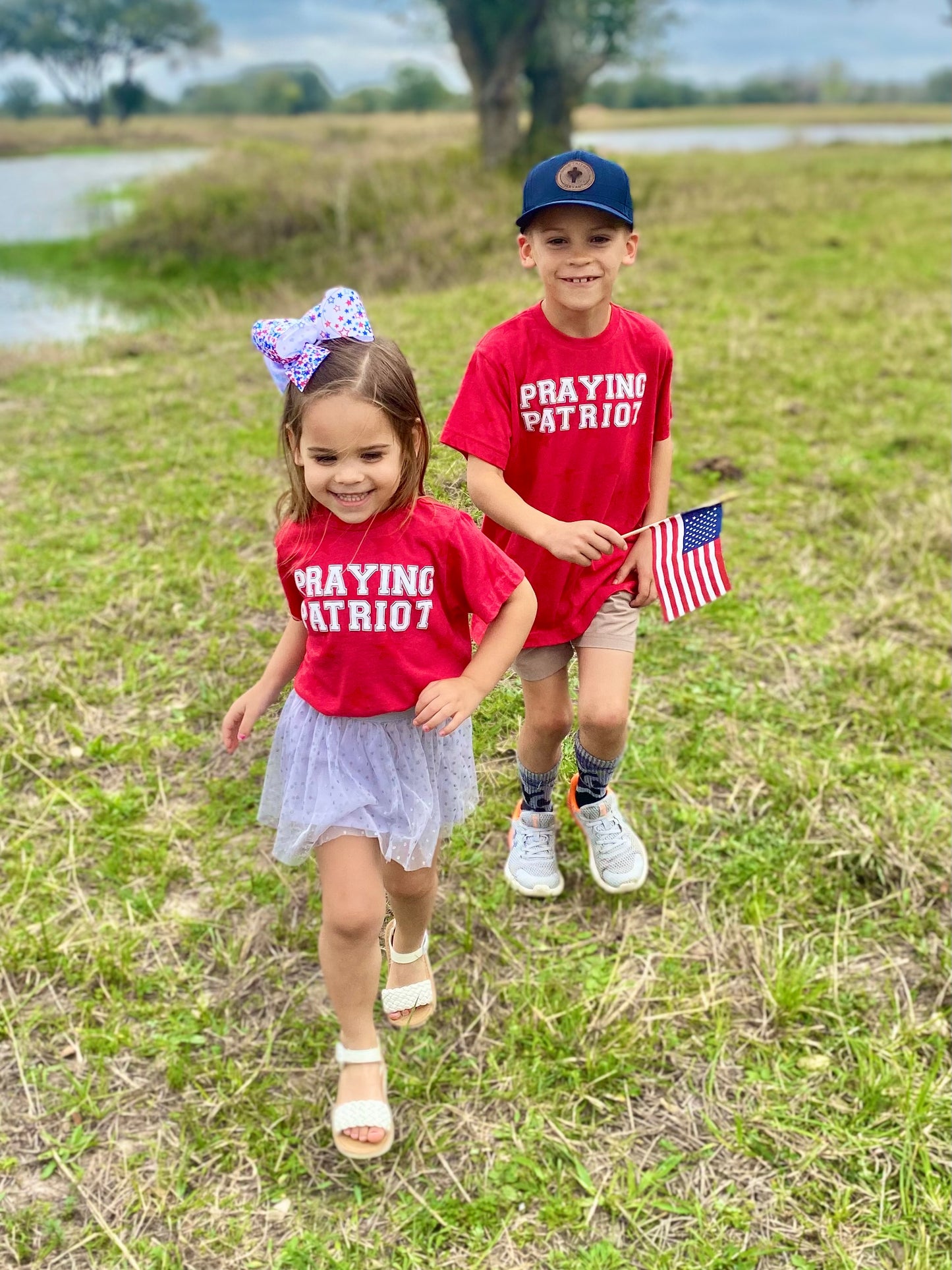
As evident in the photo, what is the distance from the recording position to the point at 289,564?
1883mm

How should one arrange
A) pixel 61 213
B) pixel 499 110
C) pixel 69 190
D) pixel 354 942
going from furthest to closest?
pixel 69 190, pixel 61 213, pixel 499 110, pixel 354 942

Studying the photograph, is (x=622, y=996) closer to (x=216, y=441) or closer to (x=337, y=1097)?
(x=337, y=1097)

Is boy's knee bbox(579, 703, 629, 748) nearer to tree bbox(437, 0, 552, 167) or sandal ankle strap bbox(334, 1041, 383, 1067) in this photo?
sandal ankle strap bbox(334, 1041, 383, 1067)

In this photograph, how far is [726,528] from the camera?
14.8 ft

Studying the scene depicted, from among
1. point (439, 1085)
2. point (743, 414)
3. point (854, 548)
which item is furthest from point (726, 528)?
point (439, 1085)

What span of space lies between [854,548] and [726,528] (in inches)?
22.2

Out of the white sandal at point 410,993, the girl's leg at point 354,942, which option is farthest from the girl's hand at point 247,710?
the white sandal at point 410,993

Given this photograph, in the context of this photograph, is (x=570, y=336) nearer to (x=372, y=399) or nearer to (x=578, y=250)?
(x=578, y=250)

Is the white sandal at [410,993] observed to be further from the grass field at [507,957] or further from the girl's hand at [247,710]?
the girl's hand at [247,710]

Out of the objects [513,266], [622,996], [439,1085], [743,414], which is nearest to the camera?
[439,1085]

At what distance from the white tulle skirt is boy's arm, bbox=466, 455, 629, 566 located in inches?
17.2

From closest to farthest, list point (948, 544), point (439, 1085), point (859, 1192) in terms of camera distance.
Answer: point (859, 1192) → point (439, 1085) → point (948, 544)

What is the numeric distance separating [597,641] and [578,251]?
0.84 m

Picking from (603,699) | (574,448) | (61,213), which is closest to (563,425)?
(574,448)
